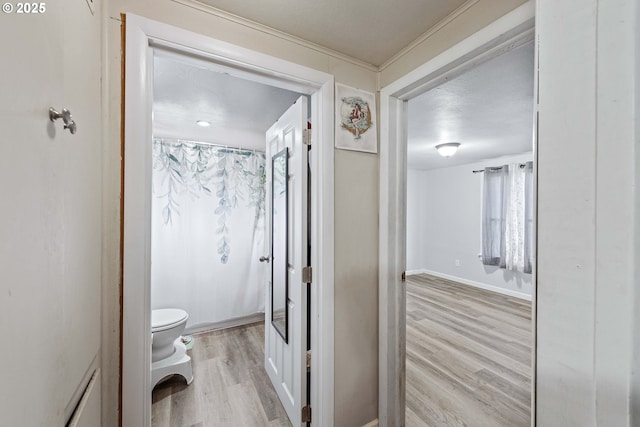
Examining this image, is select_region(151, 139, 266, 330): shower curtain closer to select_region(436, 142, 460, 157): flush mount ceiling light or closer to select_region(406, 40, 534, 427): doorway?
select_region(406, 40, 534, 427): doorway

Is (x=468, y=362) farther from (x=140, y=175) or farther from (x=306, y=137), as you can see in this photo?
(x=140, y=175)

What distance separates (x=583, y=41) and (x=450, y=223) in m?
5.48

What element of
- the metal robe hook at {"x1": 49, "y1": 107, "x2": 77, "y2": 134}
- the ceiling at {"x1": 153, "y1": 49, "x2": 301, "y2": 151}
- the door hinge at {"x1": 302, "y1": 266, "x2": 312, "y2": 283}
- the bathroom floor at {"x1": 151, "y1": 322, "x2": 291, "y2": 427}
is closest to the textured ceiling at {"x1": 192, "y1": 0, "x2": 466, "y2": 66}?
the ceiling at {"x1": 153, "y1": 49, "x2": 301, "y2": 151}

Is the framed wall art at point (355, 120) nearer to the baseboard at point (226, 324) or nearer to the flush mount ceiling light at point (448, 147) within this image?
the flush mount ceiling light at point (448, 147)

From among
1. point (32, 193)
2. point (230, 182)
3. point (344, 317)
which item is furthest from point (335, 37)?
point (230, 182)

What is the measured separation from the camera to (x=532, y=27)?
0.88m

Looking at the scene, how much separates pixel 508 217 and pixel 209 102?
4695 millimetres

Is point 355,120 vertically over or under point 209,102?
under

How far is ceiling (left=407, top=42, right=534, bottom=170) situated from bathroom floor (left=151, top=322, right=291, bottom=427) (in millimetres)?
Result: 2470

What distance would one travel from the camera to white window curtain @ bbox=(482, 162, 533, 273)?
3.95 m

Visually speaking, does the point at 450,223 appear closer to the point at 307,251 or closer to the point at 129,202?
the point at 307,251

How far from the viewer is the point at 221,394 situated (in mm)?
1895

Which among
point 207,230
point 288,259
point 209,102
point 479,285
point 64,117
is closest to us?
point 64,117

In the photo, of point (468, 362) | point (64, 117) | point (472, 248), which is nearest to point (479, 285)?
point (472, 248)
